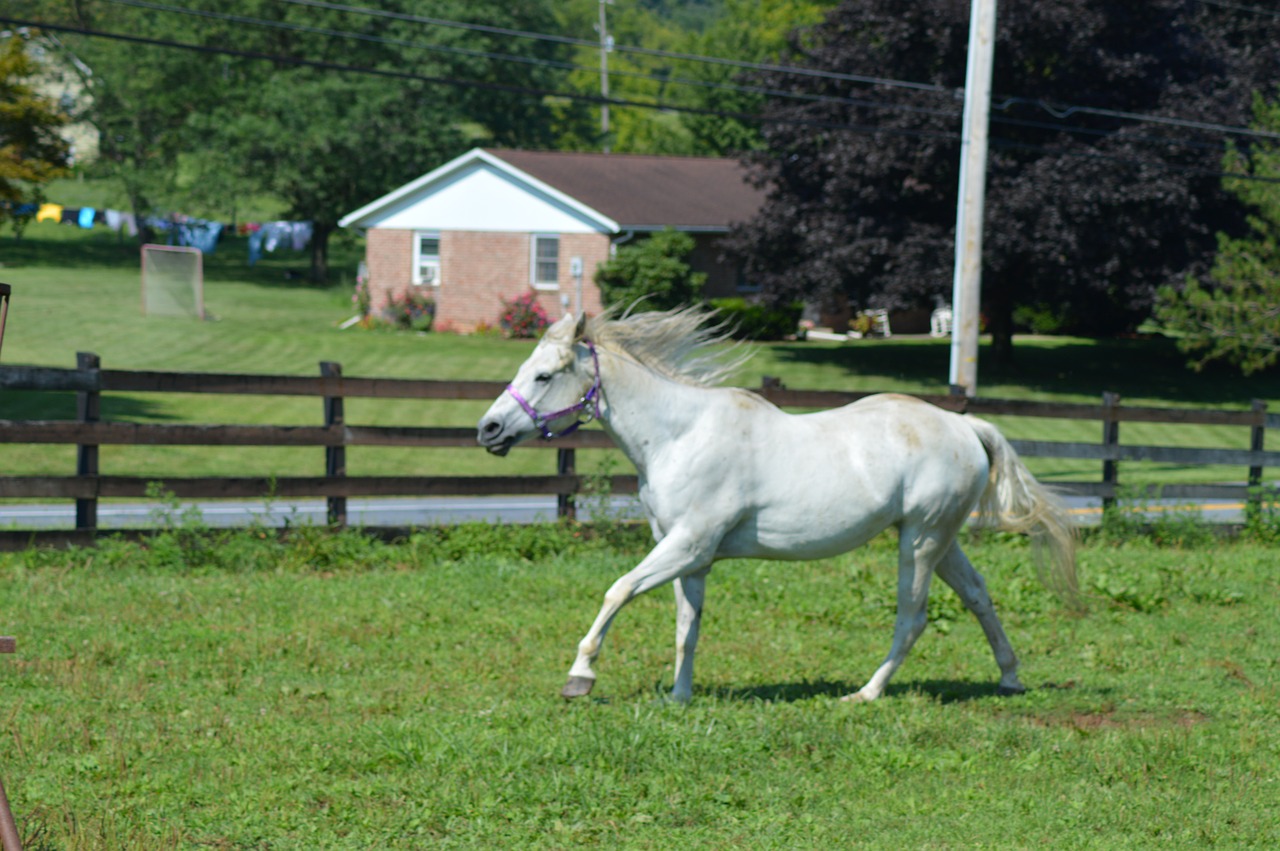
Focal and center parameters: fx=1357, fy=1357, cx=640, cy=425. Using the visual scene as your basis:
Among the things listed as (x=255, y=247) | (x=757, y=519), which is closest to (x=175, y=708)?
(x=757, y=519)

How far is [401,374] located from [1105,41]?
1817 centimetres

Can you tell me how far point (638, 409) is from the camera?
732cm

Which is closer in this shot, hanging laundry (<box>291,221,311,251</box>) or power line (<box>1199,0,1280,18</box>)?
power line (<box>1199,0,1280,18</box>)

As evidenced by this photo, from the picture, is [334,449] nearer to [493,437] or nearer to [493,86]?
[493,437]

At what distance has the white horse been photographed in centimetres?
713

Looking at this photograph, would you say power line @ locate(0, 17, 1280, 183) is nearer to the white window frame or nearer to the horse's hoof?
the horse's hoof

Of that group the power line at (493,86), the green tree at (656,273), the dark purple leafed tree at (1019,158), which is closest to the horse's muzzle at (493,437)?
the power line at (493,86)

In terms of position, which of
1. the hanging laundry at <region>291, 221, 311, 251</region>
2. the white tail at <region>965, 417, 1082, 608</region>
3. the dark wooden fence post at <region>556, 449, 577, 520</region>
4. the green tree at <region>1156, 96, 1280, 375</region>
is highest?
the hanging laundry at <region>291, 221, 311, 251</region>

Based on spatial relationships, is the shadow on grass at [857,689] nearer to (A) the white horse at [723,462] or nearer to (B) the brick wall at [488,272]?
(A) the white horse at [723,462]

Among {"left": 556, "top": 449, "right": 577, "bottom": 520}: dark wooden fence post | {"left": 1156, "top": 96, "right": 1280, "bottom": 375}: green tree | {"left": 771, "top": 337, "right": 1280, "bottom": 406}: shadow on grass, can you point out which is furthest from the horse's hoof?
{"left": 1156, "top": 96, "right": 1280, "bottom": 375}: green tree

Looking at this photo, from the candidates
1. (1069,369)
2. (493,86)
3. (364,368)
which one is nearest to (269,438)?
(493,86)

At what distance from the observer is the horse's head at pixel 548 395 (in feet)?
23.1

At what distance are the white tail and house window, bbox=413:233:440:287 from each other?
110ft

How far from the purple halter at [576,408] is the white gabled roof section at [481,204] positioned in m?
31.4
